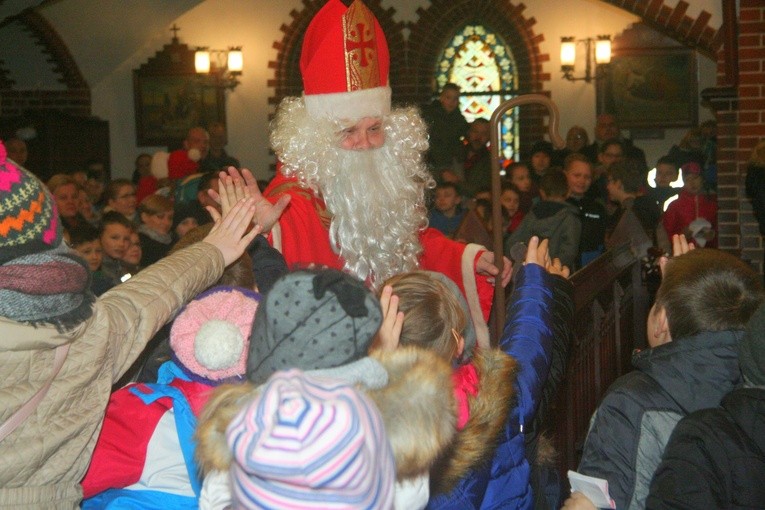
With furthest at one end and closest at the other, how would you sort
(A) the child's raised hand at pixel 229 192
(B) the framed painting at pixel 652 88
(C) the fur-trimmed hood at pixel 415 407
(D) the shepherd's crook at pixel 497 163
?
(B) the framed painting at pixel 652 88, (D) the shepherd's crook at pixel 497 163, (A) the child's raised hand at pixel 229 192, (C) the fur-trimmed hood at pixel 415 407

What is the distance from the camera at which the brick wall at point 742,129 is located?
23.6ft

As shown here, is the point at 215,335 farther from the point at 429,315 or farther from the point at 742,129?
the point at 742,129

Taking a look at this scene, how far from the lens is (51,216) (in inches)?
69.1

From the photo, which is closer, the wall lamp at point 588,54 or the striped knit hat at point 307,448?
the striped knit hat at point 307,448

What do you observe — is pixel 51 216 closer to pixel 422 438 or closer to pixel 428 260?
pixel 422 438

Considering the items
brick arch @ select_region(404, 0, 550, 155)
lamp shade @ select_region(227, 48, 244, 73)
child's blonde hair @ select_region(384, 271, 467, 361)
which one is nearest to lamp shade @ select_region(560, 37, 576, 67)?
brick arch @ select_region(404, 0, 550, 155)

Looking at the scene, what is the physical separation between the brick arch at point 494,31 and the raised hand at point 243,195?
10.7 metres

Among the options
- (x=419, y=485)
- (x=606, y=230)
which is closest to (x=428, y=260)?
(x=419, y=485)

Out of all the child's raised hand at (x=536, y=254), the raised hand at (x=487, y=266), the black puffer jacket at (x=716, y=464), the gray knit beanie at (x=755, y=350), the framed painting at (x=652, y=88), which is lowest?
the black puffer jacket at (x=716, y=464)

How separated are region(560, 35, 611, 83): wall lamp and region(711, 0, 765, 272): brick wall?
5.57 metres

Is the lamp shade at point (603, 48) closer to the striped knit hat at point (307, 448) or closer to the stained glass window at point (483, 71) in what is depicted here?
the stained glass window at point (483, 71)

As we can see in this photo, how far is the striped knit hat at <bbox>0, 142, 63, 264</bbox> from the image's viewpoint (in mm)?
1674

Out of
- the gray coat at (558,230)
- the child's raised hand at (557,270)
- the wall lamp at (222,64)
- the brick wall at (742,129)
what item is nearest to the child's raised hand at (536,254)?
the child's raised hand at (557,270)

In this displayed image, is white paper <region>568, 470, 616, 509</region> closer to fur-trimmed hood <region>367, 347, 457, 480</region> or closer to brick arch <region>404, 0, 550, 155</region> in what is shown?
fur-trimmed hood <region>367, 347, 457, 480</region>
